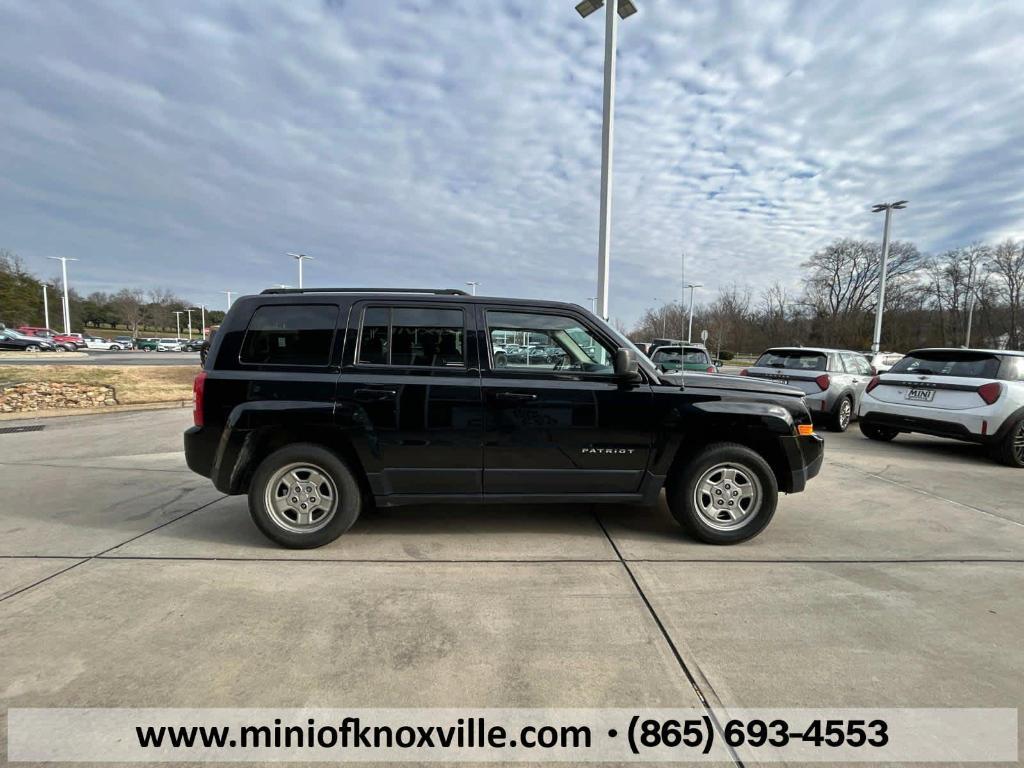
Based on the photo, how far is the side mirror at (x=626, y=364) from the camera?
3510mm

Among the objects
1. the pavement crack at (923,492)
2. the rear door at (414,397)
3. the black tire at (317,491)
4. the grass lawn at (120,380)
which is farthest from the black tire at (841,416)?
the grass lawn at (120,380)

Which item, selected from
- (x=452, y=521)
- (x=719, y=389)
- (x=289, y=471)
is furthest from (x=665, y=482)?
(x=289, y=471)

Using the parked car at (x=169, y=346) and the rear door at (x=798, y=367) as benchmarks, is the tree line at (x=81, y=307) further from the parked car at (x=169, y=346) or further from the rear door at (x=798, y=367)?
the rear door at (x=798, y=367)

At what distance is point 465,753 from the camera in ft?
6.24

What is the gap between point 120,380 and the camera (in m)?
13.4

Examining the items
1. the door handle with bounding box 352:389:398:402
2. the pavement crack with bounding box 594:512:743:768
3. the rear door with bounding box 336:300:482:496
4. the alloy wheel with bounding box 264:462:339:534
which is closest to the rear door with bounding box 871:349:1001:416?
the pavement crack with bounding box 594:512:743:768

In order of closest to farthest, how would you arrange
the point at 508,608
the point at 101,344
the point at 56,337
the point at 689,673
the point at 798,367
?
1. the point at 689,673
2. the point at 508,608
3. the point at 798,367
4. the point at 56,337
5. the point at 101,344

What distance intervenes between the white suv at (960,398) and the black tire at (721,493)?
5.04 m

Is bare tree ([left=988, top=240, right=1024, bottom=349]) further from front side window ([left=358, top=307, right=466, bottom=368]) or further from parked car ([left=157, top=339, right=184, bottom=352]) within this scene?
parked car ([left=157, top=339, right=184, bottom=352])

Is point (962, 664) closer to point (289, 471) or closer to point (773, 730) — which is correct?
point (773, 730)

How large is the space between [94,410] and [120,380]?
250cm

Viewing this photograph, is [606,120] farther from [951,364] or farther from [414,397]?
[414,397]

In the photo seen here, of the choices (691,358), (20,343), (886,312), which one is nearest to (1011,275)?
(886,312)

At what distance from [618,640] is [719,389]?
2131 millimetres
